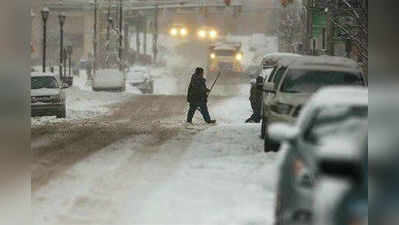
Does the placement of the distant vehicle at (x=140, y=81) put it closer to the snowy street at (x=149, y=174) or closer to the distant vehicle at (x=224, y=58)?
the distant vehicle at (x=224, y=58)

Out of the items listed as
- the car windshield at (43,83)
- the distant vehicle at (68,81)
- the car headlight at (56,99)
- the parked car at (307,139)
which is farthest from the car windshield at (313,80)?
the distant vehicle at (68,81)

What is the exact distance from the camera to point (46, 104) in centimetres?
2717

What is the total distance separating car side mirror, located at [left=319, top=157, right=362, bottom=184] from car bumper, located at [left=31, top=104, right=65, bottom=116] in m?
23.5

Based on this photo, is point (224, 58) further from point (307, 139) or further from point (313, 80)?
point (307, 139)

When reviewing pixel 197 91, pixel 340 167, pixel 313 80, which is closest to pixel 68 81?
pixel 197 91

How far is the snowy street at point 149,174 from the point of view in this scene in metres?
10.1

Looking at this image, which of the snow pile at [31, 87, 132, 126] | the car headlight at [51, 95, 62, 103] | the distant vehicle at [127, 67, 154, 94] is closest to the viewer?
the car headlight at [51, 95, 62, 103]

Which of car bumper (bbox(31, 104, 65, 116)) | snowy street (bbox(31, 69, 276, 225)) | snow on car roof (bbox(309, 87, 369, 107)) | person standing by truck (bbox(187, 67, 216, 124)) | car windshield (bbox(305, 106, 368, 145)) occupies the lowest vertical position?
car bumper (bbox(31, 104, 65, 116))

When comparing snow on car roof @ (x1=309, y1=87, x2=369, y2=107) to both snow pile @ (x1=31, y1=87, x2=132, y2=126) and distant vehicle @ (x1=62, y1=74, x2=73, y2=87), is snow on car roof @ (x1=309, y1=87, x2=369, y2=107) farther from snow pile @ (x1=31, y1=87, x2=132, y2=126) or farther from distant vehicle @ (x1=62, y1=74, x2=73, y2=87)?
distant vehicle @ (x1=62, y1=74, x2=73, y2=87)

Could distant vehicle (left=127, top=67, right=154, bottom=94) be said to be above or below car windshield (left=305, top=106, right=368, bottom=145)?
below

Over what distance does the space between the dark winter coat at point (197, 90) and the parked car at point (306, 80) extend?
9186 mm

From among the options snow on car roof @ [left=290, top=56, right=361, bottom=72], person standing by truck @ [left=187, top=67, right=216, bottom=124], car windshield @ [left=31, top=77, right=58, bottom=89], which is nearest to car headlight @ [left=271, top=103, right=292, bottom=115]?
snow on car roof @ [left=290, top=56, right=361, bottom=72]

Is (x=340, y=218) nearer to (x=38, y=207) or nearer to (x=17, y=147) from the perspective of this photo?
(x=38, y=207)

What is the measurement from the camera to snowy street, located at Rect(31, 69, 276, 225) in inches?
399
